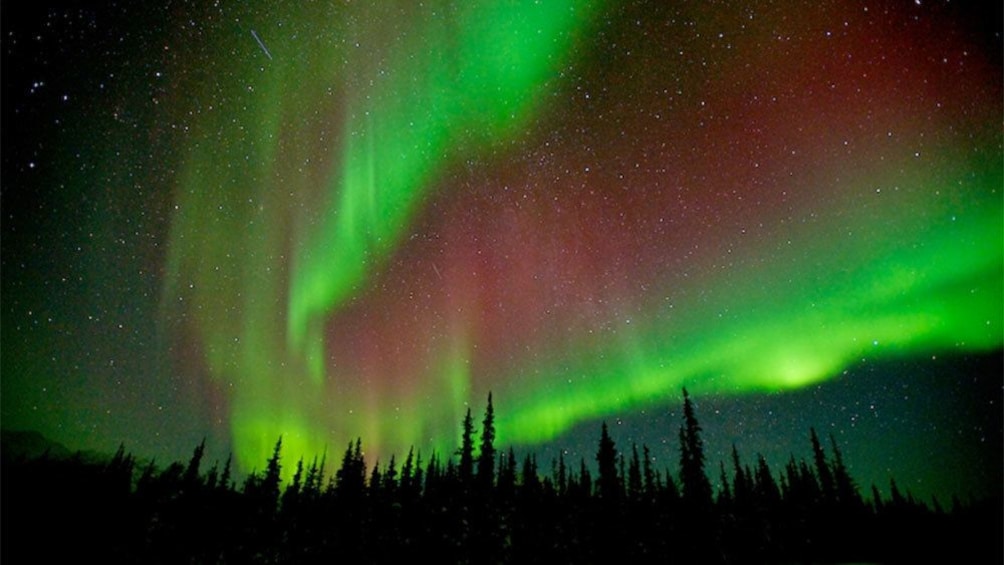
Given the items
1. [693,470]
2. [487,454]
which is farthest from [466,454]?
[693,470]

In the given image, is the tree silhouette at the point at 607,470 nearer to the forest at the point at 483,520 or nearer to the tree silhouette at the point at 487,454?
the forest at the point at 483,520

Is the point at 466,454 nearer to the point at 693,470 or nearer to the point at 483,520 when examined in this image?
the point at 483,520

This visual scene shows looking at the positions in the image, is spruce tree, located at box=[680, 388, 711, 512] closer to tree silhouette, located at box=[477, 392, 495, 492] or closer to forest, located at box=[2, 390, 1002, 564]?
forest, located at box=[2, 390, 1002, 564]

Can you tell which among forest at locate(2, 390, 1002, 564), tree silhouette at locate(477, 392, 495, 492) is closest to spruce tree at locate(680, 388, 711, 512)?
forest at locate(2, 390, 1002, 564)

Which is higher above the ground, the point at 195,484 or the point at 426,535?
the point at 195,484

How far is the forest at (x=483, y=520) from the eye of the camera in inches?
1724

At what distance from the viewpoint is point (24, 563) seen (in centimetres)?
4906

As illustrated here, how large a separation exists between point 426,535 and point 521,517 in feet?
33.8

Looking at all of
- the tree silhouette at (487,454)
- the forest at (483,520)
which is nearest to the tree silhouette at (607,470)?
the forest at (483,520)

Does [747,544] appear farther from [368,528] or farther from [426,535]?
[368,528]

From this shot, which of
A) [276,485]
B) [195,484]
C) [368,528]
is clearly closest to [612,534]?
[368,528]

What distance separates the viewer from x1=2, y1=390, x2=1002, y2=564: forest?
43781 millimetres

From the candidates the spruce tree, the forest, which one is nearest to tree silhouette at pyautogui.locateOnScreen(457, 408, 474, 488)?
the forest

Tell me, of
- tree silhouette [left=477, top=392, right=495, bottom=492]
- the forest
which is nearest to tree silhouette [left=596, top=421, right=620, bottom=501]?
the forest
